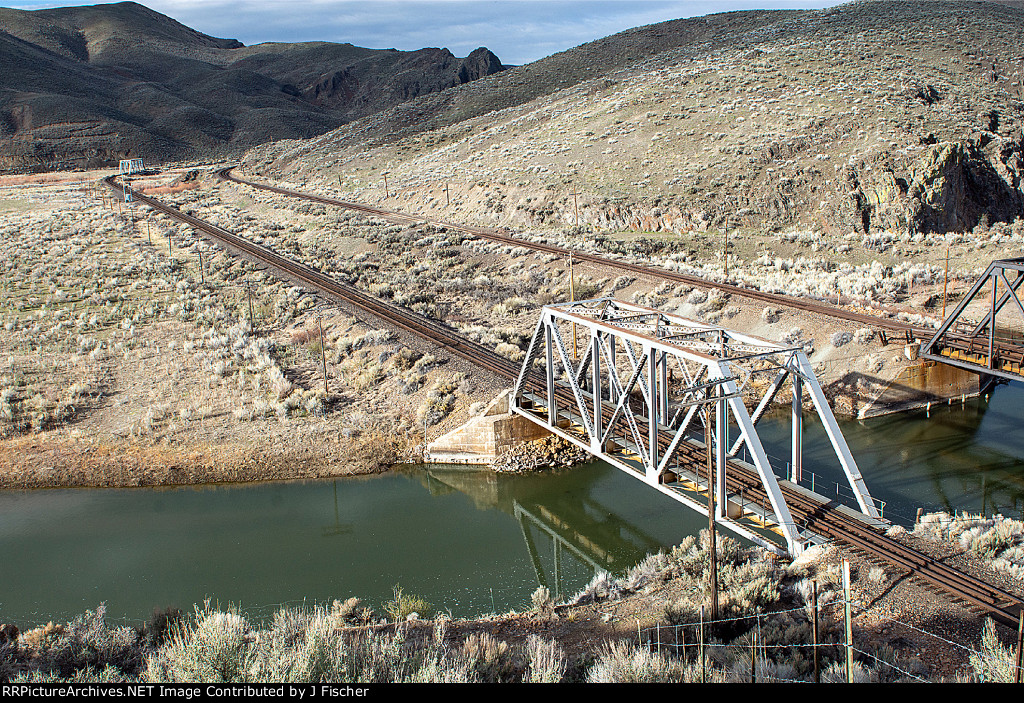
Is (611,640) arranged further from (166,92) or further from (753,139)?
(166,92)

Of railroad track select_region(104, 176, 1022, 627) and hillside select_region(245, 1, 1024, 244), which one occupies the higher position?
hillside select_region(245, 1, 1024, 244)

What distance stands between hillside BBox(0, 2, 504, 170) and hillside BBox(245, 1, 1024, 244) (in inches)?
1741

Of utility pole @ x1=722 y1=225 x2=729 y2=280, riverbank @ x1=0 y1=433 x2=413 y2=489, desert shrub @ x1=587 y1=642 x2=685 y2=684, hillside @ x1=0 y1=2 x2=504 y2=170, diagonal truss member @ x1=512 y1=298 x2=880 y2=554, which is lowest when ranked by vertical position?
riverbank @ x1=0 y1=433 x2=413 y2=489

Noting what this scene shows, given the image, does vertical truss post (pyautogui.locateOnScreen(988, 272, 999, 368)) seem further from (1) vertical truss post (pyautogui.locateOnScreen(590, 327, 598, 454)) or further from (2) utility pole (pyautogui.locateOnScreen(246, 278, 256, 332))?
(2) utility pole (pyautogui.locateOnScreen(246, 278, 256, 332))

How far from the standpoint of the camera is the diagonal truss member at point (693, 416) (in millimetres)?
13906

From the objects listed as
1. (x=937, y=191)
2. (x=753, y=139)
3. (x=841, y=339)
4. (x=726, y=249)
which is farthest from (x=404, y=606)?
(x=753, y=139)

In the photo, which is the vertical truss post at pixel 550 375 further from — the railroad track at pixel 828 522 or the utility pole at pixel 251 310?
the utility pole at pixel 251 310

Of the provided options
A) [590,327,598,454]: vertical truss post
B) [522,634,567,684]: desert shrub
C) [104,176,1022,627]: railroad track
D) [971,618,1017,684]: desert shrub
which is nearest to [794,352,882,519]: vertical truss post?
[104,176,1022,627]: railroad track

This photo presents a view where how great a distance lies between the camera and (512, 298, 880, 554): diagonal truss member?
13.9 metres

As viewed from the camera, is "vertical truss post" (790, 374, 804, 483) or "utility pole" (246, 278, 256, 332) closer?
"vertical truss post" (790, 374, 804, 483)

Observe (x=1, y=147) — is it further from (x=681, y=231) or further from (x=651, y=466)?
(x=651, y=466)

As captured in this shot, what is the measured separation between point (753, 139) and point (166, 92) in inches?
5115

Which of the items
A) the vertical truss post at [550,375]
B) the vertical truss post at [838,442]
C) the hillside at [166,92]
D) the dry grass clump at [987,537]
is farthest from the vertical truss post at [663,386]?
the hillside at [166,92]

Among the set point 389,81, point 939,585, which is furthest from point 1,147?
point 939,585
